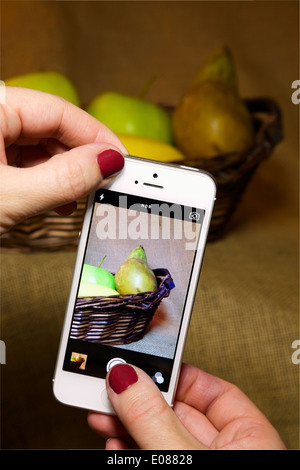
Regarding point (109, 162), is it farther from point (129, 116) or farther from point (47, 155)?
point (129, 116)

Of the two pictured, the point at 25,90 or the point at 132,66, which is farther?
the point at 132,66

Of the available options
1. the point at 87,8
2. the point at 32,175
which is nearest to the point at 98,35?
the point at 87,8

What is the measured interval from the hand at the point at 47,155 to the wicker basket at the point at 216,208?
129 mm

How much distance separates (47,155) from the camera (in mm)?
448

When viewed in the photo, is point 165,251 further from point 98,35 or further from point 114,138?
point 98,35

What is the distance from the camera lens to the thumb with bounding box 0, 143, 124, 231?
33cm

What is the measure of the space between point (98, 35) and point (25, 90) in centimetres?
58

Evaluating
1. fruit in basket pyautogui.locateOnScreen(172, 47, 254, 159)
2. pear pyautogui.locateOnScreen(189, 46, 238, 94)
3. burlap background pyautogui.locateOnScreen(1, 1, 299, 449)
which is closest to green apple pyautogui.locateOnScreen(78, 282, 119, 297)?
burlap background pyautogui.locateOnScreen(1, 1, 299, 449)

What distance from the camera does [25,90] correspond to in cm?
40

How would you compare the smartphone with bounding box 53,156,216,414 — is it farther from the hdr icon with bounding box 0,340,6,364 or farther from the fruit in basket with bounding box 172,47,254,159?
the fruit in basket with bounding box 172,47,254,159

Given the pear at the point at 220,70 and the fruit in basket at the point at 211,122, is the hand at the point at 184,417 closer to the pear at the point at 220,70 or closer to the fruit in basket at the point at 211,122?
the fruit in basket at the point at 211,122

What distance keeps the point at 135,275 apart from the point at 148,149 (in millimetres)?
225

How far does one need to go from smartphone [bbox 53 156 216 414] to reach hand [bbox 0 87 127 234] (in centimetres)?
4

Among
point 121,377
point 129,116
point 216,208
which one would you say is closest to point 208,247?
point 216,208
